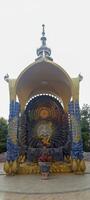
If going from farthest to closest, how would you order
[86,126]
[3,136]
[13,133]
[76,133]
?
[86,126] → [3,136] → [13,133] → [76,133]

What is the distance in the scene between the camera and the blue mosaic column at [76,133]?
46.0ft

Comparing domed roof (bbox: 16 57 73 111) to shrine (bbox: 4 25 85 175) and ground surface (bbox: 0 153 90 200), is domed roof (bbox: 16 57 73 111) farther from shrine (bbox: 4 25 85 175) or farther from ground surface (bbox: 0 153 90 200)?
ground surface (bbox: 0 153 90 200)

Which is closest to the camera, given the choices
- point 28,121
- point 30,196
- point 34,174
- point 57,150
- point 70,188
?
point 30,196

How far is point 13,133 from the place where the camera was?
Answer: 1444cm

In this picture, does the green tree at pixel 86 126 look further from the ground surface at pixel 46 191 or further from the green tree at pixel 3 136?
the ground surface at pixel 46 191

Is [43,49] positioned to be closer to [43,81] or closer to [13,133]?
[43,81]

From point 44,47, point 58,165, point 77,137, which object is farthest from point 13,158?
point 44,47

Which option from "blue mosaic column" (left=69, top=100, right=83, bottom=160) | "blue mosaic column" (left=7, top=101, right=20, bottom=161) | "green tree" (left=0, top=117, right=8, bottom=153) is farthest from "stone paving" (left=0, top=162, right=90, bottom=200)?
"green tree" (left=0, top=117, right=8, bottom=153)

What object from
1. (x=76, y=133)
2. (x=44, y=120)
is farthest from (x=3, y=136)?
(x=76, y=133)

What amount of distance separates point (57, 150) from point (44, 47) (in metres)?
7.16

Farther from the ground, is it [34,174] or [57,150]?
[57,150]

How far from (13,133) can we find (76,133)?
10.8ft

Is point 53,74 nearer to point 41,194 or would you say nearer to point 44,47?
point 44,47

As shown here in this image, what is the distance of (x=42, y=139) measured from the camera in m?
17.4
